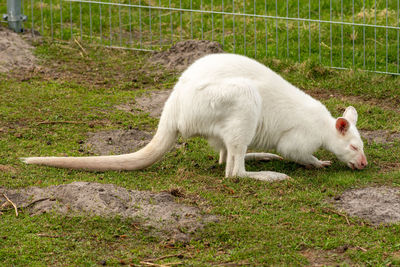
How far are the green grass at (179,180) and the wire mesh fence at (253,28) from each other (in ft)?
1.62

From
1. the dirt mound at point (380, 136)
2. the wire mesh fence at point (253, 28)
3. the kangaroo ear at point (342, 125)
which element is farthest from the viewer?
the wire mesh fence at point (253, 28)

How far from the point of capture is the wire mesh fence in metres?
8.89

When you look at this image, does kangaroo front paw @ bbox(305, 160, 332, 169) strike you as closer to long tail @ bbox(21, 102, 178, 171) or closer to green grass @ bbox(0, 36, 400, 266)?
green grass @ bbox(0, 36, 400, 266)

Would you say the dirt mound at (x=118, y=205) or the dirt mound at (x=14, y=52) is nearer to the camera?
the dirt mound at (x=118, y=205)

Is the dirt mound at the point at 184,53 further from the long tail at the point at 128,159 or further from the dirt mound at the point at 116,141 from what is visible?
the long tail at the point at 128,159

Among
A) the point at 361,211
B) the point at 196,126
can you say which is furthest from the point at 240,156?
the point at 361,211

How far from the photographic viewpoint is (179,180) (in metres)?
5.79

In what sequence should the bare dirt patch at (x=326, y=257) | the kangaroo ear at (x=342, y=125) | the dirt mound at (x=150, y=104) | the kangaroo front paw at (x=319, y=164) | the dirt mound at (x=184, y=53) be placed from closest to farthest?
1. the bare dirt patch at (x=326, y=257)
2. the kangaroo ear at (x=342, y=125)
3. the kangaroo front paw at (x=319, y=164)
4. the dirt mound at (x=150, y=104)
5. the dirt mound at (x=184, y=53)

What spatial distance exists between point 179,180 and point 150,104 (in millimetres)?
2063

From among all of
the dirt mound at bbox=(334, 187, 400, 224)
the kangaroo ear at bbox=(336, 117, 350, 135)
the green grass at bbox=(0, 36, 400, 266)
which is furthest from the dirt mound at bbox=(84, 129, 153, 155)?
the dirt mound at bbox=(334, 187, 400, 224)

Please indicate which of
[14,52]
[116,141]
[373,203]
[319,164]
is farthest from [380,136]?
[14,52]

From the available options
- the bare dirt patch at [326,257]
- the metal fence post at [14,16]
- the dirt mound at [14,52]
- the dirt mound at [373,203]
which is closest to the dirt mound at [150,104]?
the dirt mound at [14,52]

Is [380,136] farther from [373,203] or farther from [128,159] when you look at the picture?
[128,159]

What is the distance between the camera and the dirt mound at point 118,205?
4.80 metres
